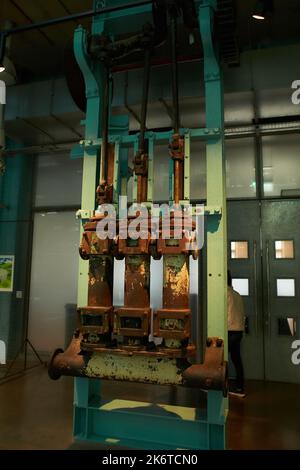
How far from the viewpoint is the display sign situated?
5566 millimetres

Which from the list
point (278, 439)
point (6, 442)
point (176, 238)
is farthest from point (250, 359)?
point (176, 238)

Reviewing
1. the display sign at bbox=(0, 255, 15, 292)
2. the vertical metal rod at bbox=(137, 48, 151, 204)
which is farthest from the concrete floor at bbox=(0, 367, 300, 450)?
the vertical metal rod at bbox=(137, 48, 151, 204)

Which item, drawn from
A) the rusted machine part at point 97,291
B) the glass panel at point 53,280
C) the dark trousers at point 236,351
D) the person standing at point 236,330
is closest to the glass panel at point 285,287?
the person standing at point 236,330

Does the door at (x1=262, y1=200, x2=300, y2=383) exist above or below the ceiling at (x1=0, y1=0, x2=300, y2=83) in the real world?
below

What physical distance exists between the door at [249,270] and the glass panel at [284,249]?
0.24 m

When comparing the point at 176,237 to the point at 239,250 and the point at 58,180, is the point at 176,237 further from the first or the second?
the point at 58,180

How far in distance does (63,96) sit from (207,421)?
3895mm

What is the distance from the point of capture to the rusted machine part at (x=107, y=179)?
236cm

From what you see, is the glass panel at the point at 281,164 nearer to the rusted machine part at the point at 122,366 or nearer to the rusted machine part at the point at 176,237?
the rusted machine part at the point at 176,237

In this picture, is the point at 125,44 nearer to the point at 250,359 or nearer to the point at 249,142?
the point at 249,142

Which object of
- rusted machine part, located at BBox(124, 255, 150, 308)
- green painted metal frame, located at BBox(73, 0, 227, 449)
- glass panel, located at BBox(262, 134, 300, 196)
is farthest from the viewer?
glass panel, located at BBox(262, 134, 300, 196)

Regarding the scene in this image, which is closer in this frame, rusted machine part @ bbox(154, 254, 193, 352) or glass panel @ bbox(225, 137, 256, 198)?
rusted machine part @ bbox(154, 254, 193, 352)

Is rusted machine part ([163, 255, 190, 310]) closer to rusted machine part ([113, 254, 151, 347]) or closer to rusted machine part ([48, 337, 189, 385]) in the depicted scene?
rusted machine part ([113, 254, 151, 347])

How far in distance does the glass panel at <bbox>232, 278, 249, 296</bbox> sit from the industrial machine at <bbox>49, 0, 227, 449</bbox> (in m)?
2.65
